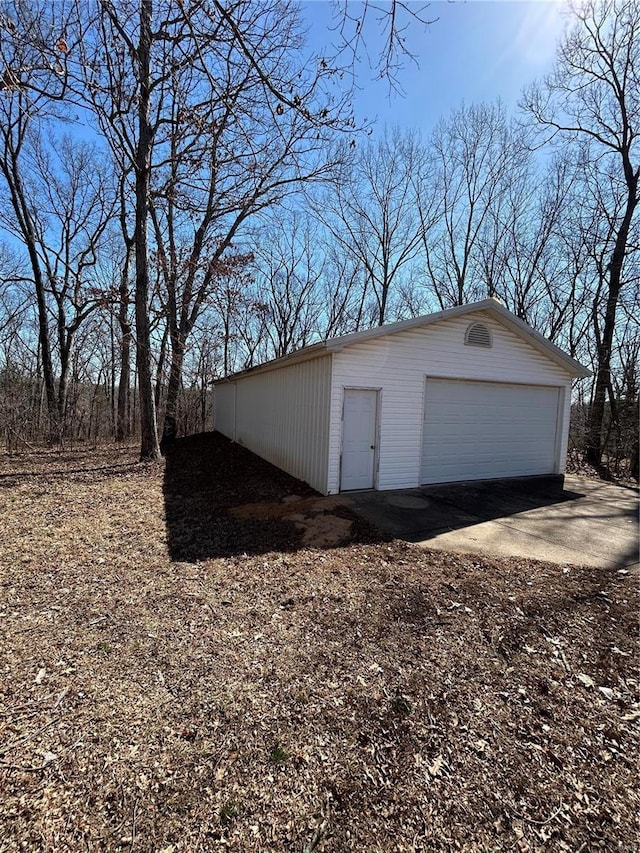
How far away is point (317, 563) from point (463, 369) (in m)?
5.40

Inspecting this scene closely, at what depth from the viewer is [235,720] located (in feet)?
7.50

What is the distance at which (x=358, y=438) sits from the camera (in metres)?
7.32

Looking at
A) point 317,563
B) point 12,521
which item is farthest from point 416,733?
point 12,521

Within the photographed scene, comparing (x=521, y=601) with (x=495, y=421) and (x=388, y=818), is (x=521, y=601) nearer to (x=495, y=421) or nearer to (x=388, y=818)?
(x=388, y=818)

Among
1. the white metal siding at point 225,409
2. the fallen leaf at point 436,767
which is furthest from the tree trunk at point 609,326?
the fallen leaf at point 436,767

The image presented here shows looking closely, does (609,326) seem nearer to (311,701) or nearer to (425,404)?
(425,404)

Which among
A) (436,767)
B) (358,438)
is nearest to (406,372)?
(358,438)

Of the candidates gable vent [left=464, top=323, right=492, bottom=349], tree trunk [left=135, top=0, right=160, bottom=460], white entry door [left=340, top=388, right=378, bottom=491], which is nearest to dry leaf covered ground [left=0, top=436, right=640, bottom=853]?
white entry door [left=340, top=388, right=378, bottom=491]

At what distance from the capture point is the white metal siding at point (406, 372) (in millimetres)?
7039

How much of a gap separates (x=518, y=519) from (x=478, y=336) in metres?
3.82

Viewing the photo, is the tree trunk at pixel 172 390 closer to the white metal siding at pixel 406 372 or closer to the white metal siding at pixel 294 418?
the white metal siding at pixel 294 418

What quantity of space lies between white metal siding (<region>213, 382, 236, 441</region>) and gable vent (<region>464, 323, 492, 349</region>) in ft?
29.4

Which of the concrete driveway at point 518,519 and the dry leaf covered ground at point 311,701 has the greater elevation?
the concrete driveway at point 518,519

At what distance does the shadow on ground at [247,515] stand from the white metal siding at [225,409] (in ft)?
16.7
